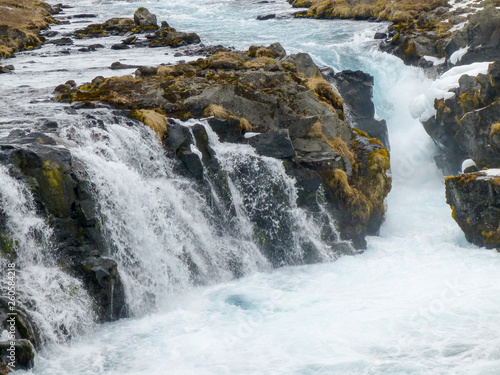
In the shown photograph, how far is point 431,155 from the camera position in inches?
1297

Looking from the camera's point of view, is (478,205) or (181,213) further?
(478,205)

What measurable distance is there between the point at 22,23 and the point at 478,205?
50.6 meters

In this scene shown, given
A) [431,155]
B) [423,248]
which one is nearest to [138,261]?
[423,248]

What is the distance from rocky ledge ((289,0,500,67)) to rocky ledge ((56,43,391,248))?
13539 millimetres

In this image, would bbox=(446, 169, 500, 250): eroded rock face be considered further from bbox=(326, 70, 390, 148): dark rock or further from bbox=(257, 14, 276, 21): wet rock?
bbox=(257, 14, 276, 21): wet rock

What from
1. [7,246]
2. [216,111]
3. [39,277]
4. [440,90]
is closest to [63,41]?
[216,111]

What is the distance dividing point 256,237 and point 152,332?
660cm

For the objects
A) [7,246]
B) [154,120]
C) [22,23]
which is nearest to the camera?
[7,246]

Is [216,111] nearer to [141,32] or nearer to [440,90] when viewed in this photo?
[440,90]

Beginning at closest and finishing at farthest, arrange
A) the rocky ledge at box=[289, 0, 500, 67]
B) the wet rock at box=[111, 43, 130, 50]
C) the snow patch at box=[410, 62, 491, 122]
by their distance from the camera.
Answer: the snow patch at box=[410, 62, 491, 122] < the rocky ledge at box=[289, 0, 500, 67] < the wet rock at box=[111, 43, 130, 50]

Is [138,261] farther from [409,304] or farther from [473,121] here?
[473,121]

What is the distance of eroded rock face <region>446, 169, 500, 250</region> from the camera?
75.5 ft

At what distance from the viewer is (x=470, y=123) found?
28375mm

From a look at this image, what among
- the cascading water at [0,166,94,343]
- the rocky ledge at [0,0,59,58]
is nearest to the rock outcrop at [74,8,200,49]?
the rocky ledge at [0,0,59,58]
